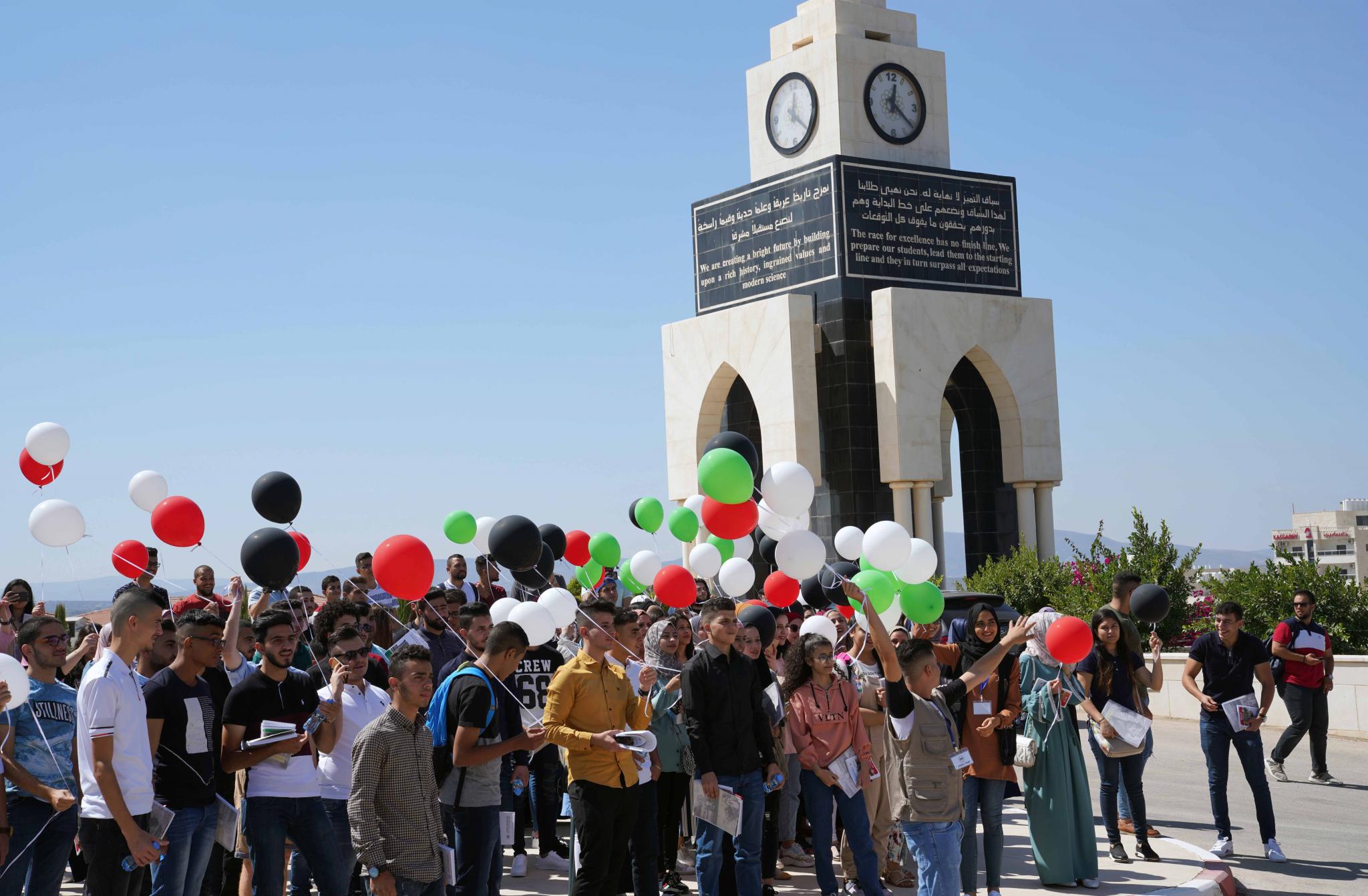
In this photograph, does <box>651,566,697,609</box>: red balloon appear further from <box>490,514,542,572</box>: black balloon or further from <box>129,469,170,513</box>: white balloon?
<box>129,469,170,513</box>: white balloon

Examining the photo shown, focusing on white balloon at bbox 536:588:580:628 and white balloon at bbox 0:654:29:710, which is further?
white balloon at bbox 536:588:580:628

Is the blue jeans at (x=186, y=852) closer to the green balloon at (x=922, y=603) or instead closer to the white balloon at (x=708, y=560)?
Result: the green balloon at (x=922, y=603)

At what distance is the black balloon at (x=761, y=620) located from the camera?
8984mm

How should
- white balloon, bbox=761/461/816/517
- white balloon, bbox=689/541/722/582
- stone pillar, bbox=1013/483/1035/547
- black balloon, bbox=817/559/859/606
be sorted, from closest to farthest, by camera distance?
white balloon, bbox=761/461/816/517, black balloon, bbox=817/559/859/606, white balloon, bbox=689/541/722/582, stone pillar, bbox=1013/483/1035/547

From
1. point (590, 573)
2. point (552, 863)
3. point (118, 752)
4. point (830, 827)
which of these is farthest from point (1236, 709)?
point (118, 752)

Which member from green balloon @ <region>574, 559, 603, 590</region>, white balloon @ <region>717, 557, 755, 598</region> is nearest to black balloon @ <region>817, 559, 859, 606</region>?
white balloon @ <region>717, 557, 755, 598</region>

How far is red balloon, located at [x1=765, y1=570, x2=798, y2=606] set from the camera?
10977 mm

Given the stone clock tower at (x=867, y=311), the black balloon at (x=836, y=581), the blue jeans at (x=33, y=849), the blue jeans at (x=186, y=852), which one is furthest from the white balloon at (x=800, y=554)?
the stone clock tower at (x=867, y=311)

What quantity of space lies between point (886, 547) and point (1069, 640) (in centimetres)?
144

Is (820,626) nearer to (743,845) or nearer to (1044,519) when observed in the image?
(743,845)

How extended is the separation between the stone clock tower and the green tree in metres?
10.8

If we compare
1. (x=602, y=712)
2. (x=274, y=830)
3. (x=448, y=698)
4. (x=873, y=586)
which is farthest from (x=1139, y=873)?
(x=274, y=830)

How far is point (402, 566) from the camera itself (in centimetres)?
851

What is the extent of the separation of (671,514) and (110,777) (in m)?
8.20
